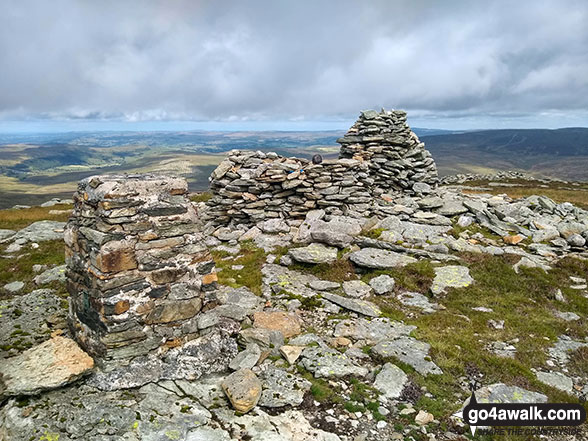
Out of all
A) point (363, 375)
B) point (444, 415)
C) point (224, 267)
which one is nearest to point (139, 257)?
point (363, 375)

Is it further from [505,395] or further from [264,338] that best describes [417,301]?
[264,338]

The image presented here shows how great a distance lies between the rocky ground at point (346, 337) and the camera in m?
6.16

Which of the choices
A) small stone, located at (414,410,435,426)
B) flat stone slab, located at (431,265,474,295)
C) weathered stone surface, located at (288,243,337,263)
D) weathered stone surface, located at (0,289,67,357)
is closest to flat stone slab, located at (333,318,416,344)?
small stone, located at (414,410,435,426)

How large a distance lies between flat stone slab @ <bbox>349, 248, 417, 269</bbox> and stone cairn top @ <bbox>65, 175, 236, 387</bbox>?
7219 mm

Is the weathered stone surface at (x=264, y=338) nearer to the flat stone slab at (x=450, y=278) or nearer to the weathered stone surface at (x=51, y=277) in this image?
the flat stone slab at (x=450, y=278)

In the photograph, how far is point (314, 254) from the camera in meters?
14.6

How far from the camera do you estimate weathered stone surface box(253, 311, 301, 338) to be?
31.4ft

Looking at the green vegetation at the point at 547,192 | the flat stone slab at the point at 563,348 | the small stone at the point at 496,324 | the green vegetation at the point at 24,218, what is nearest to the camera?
the flat stone slab at the point at 563,348

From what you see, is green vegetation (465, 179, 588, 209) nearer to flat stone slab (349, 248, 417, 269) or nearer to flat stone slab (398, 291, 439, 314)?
flat stone slab (349, 248, 417, 269)

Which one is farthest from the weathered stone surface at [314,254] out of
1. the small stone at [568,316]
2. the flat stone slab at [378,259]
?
the small stone at [568,316]

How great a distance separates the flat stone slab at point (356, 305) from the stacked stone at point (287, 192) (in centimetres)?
907

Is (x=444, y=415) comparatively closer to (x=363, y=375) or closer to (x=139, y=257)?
(x=363, y=375)

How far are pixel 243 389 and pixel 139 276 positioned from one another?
304 centimetres

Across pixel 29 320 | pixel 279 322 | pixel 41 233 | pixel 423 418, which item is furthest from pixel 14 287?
pixel 423 418
